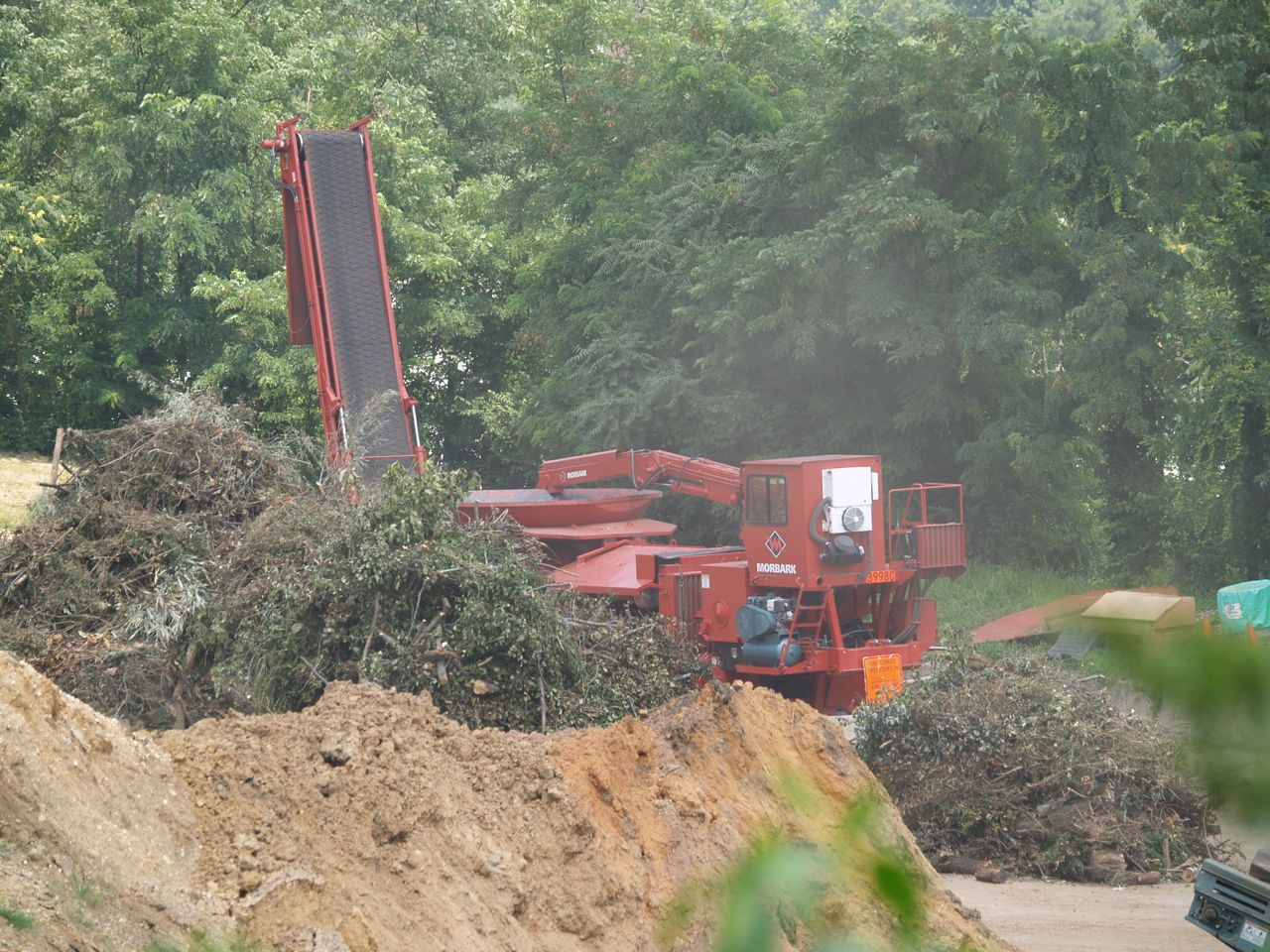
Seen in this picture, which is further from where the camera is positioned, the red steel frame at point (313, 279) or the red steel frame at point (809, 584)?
the red steel frame at point (313, 279)

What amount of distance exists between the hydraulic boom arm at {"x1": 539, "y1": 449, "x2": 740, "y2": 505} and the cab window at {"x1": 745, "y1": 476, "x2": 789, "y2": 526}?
137cm

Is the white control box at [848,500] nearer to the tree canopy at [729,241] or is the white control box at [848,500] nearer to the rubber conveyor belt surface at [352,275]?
the rubber conveyor belt surface at [352,275]

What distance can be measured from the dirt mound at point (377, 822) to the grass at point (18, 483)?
50.1ft

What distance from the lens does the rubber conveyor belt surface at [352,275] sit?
1595 centimetres

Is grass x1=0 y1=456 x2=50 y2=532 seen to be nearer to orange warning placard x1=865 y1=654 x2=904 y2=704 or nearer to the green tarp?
orange warning placard x1=865 y1=654 x2=904 y2=704

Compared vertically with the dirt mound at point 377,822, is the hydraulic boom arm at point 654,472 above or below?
above

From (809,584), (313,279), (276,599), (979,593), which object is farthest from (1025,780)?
(979,593)

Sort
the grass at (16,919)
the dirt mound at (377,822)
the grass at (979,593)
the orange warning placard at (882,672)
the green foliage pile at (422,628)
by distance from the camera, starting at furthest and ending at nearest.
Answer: the grass at (979,593) < the orange warning placard at (882,672) < the green foliage pile at (422,628) < the dirt mound at (377,822) < the grass at (16,919)

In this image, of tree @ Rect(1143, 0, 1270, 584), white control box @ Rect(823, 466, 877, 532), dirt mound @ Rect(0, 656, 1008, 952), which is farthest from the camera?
tree @ Rect(1143, 0, 1270, 584)

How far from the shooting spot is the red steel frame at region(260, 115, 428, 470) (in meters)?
15.6

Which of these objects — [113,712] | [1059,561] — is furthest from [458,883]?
[1059,561]

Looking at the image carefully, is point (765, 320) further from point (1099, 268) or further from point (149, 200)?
point (149, 200)

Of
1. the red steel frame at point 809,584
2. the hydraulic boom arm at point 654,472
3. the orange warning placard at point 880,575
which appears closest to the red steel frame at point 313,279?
the hydraulic boom arm at point 654,472

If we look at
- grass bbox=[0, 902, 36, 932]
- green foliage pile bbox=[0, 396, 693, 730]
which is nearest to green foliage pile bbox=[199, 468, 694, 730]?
green foliage pile bbox=[0, 396, 693, 730]
